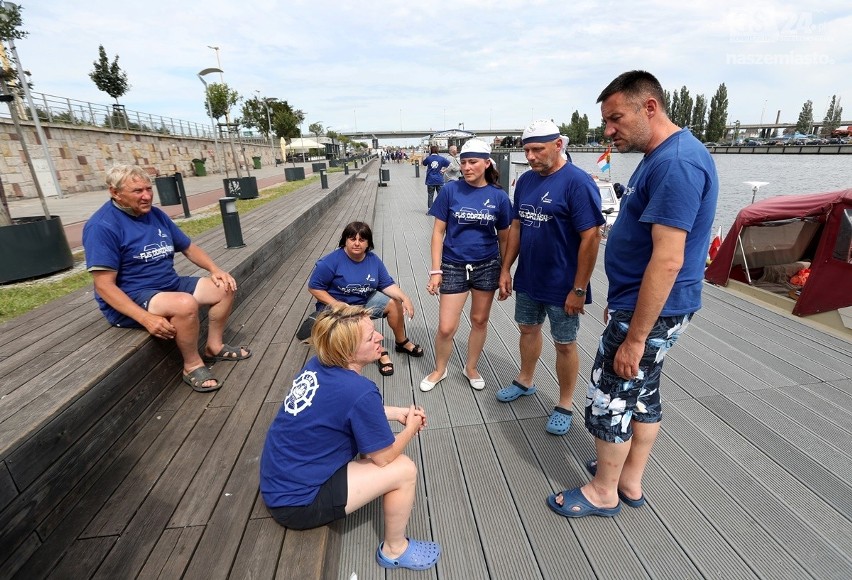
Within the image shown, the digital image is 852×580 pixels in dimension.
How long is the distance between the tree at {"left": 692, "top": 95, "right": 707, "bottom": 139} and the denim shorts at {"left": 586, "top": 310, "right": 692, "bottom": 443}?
292 ft

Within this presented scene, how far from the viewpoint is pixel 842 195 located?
5.07m

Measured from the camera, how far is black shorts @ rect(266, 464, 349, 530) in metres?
1.61

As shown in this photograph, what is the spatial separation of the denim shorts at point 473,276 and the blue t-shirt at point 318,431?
146 centimetres

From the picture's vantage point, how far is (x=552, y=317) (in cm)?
254

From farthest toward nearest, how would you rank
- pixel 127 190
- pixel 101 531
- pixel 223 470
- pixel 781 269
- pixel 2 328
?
pixel 781 269
pixel 2 328
pixel 127 190
pixel 223 470
pixel 101 531

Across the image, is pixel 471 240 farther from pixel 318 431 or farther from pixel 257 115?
pixel 257 115

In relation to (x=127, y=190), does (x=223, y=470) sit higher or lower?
lower

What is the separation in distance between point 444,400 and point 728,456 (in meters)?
1.73

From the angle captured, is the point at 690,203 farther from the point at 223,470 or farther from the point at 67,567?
the point at 67,567

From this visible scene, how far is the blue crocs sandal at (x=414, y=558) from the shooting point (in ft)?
5.79

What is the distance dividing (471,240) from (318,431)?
1718 mm

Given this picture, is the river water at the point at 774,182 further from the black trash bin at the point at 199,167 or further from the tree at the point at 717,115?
the black trash bin at the point at 199,167

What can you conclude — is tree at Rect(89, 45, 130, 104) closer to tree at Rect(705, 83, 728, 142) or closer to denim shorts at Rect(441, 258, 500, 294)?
denim shorts at Rect(441, 258, 500, 294)

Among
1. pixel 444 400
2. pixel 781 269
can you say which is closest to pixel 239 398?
pixel 444 400
